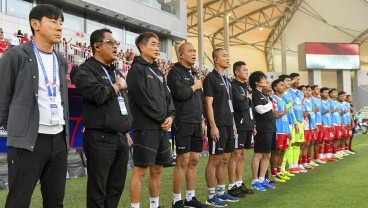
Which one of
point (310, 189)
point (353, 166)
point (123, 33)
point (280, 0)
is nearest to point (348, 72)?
point (280, 0)

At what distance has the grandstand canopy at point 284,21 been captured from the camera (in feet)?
112

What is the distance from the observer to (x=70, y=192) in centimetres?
612

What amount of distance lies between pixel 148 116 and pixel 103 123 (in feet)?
2.39

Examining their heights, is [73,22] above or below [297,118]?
above

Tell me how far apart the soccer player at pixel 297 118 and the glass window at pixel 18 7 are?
12740 mm

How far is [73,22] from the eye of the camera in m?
19.9

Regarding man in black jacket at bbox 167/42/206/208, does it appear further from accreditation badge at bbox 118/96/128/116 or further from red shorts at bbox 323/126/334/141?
red shorts at bbox 323/126/334/141

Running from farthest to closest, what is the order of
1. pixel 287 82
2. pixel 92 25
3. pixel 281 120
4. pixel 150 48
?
pixel 92 25
pixel 287 82
pixel 281 120
pixel 150 48

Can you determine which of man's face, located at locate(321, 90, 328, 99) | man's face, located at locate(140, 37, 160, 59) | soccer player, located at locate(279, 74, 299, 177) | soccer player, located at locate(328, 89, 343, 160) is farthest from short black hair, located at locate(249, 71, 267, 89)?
soccer player, located at locate(328, 89, 343, 160)

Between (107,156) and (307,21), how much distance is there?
37.3 metres

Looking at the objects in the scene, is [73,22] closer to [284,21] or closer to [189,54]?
[189,54]

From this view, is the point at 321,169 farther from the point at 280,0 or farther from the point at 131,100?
the point at 280,0

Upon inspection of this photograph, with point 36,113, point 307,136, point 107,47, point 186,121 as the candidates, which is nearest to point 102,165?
point 36,113

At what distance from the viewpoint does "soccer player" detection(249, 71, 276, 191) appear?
6.18 metres
